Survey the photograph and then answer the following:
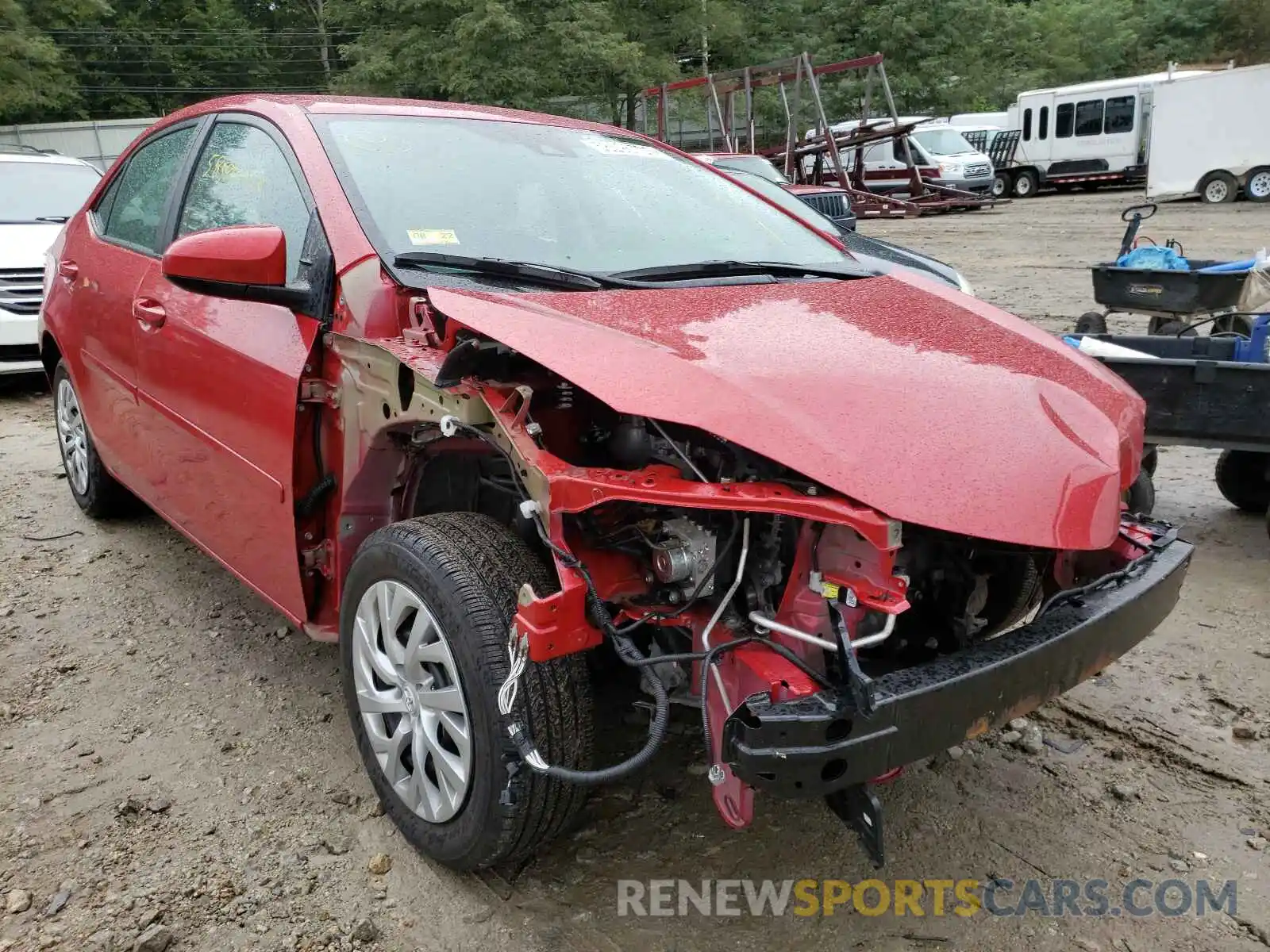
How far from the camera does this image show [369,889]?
2.28 metres

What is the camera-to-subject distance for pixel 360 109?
3018 mm

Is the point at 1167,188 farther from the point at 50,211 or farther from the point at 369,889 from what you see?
the point at 369,889

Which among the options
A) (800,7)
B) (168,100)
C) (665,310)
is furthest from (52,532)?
(168,100)

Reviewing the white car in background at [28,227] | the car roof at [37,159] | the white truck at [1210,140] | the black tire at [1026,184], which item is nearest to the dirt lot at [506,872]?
the white car in background at [28,227]

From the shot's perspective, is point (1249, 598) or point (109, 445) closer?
point (1249, 598)

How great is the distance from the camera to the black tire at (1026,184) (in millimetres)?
24906

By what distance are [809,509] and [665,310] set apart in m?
0.75

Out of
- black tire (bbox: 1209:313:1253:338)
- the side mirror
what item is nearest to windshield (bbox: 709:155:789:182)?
black tire (bbox: 1209:313:1253:338)

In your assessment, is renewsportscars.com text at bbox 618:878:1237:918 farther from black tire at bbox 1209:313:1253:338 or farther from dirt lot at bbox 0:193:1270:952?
black tire at bbox 1209:313:1253:338

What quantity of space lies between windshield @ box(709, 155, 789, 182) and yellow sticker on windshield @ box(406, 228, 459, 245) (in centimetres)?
678

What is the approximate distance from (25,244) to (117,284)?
4.92 meters

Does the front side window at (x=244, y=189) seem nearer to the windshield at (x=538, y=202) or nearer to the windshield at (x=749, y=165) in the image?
the windshield at (x=538, y=202)

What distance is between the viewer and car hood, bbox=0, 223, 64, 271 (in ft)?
24.2

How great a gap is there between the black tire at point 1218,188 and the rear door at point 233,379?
21.1 metres
